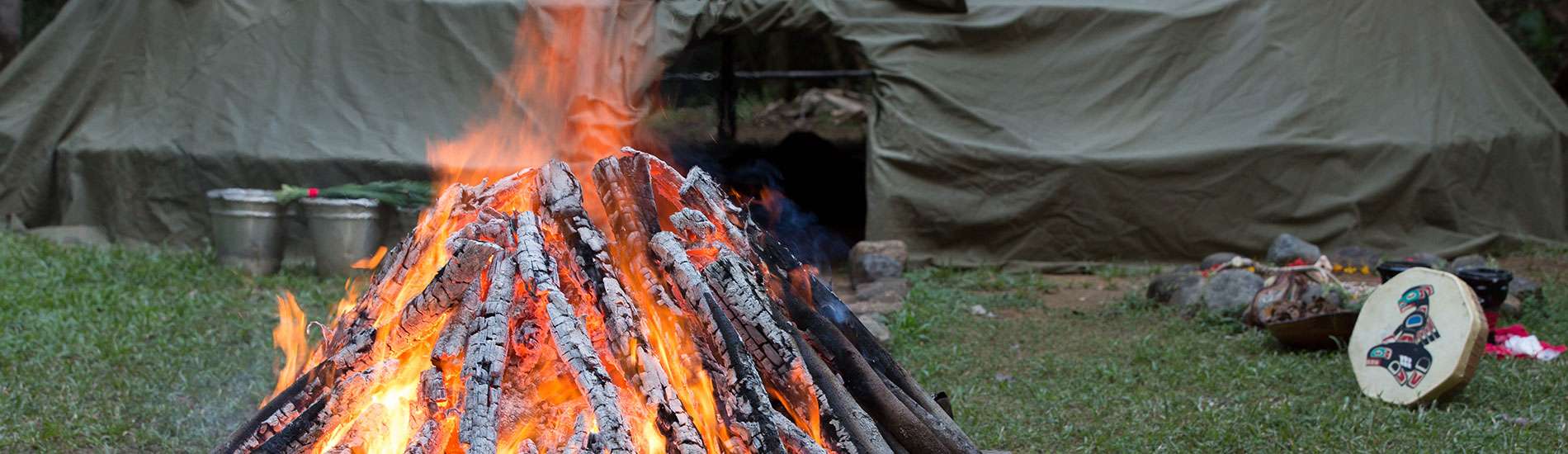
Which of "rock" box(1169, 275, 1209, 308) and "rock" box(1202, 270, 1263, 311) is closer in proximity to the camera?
"rock" box(1202, 270, 1263, 311)

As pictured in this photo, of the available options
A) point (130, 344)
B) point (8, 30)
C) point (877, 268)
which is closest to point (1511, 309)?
point (877, 268)

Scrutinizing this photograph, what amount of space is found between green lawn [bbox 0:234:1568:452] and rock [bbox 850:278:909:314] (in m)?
0.14

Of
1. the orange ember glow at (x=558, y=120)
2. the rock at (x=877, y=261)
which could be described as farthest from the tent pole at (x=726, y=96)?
the orange ember glow at (x=558, y=120)

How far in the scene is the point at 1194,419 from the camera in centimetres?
500

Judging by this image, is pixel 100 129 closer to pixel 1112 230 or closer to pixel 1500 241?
pixel 1112 230

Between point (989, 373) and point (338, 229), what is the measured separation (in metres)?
3.97

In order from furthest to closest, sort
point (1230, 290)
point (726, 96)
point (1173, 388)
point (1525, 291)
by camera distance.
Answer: point (726, 96)
point (1525, 291)
point (1230, 290)
point (1173, 388)

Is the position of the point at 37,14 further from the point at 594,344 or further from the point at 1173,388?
the point at 594,344

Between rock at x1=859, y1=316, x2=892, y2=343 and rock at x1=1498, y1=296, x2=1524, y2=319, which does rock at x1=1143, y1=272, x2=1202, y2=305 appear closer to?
rock at x1=1498, y1=296, x2=1524, y2=319

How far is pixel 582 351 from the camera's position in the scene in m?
2.92

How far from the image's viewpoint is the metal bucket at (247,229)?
26.7 feet

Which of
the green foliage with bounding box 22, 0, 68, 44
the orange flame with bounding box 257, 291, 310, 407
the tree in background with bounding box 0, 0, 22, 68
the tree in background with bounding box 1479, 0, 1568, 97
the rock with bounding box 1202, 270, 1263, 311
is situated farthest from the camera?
the green foliage with bounding box 22, 0, 68, 44

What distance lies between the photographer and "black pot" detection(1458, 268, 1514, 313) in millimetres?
6383

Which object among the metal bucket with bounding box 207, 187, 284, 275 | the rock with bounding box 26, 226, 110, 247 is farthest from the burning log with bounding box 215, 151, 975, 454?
the rock with bounding box 26, 226, 110, 247
